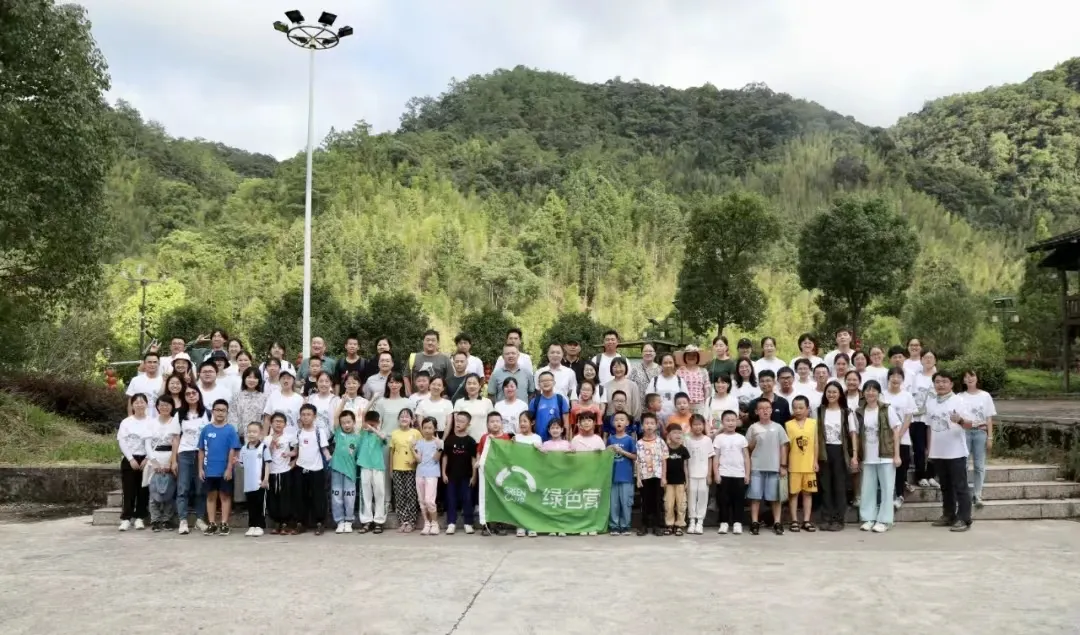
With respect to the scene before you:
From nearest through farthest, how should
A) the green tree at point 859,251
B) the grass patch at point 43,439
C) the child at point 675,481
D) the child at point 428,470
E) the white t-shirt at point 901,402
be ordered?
the child at point 675,481 < the child at point 428,470 < the white t-shirt at point 901,402 < the grass patch at point 43,439 < the green tree at point 859,251

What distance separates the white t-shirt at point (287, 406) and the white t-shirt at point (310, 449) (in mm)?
195

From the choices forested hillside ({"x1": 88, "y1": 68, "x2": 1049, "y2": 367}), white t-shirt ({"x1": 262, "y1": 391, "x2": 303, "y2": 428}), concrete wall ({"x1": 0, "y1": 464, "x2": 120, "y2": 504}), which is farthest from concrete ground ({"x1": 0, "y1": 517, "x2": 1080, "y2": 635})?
forested hillside ({"x1": 88, "y1": 68, "x2": 1049, "y2": 367})

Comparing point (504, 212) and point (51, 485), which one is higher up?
point (504, 212)

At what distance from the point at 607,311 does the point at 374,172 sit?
2934cm

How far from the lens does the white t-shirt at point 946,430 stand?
757 centimetres

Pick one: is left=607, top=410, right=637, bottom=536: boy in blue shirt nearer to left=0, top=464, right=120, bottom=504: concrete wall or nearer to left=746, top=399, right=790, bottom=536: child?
left=746, top=399, right=790, bottom=536: child

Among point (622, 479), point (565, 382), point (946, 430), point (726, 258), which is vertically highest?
point (726, 258)

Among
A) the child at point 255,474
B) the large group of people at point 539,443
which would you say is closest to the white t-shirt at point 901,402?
the large group of people at point 539,443

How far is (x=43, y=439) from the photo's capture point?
40.3 ft

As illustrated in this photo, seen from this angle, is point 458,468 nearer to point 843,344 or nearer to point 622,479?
point 622,479

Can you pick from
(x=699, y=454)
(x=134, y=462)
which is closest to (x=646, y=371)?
(x=699, y=454)

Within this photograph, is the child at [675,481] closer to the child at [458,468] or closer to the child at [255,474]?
the child at [458,468]

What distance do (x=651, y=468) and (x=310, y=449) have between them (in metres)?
3.15

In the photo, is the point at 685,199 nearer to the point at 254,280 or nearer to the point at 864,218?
the point at 254,280
